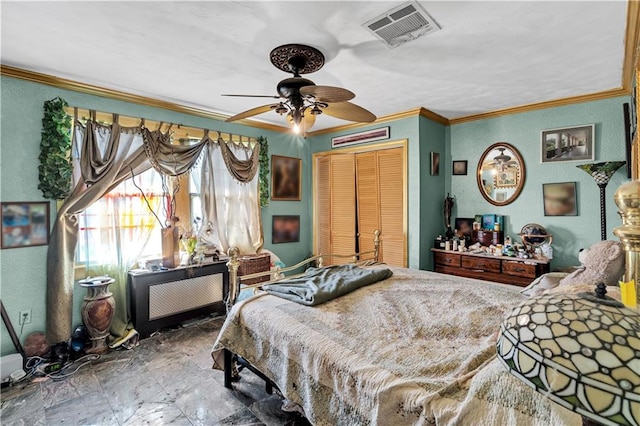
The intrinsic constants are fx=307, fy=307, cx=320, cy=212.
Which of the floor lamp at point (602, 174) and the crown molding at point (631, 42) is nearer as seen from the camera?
the crown molding at point (631, 42)

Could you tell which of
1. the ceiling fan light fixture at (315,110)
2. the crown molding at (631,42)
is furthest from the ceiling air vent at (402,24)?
the crown molding at (631,42)

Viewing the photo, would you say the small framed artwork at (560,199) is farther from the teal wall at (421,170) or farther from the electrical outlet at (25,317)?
the electrical outlet at (25,317)

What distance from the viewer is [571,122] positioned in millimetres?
3500

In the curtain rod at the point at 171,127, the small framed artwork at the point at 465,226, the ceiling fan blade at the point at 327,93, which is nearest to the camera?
the ceiling fan blade at the point at 327,93

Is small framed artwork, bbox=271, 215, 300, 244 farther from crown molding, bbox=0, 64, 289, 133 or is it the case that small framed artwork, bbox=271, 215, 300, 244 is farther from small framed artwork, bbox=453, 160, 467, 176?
small framed artwork, bbox=453, 160, 467, 176

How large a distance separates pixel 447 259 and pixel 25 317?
14.9 feet

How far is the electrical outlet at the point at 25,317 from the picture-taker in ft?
9.16

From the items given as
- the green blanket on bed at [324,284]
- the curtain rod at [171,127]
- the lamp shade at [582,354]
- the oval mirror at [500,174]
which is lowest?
the green blanket on bed at [324,284]

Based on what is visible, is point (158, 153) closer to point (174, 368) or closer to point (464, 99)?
point (174, 368)

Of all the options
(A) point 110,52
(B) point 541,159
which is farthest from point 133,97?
(B) point 541,159

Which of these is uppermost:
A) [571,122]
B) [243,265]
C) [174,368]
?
[571,122]

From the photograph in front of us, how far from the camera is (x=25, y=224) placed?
2.80 metres

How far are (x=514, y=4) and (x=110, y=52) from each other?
2847 millimetres

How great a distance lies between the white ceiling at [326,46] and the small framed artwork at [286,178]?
1.65 meters
